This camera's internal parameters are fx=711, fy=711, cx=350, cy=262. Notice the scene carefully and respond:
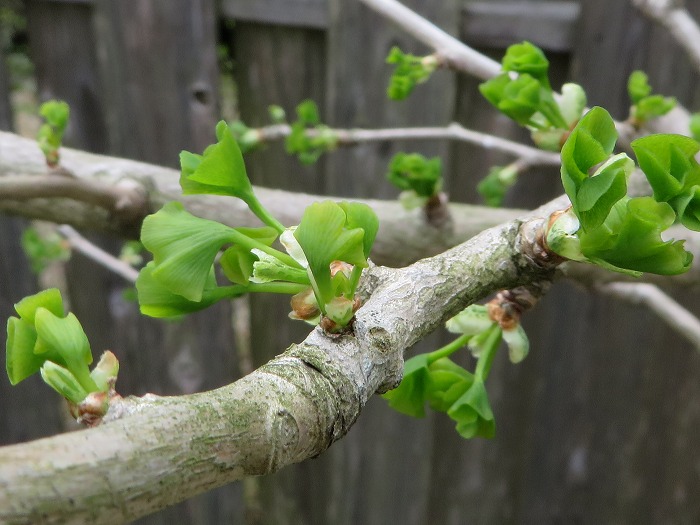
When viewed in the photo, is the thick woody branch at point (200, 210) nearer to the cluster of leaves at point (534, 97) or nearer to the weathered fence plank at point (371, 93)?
Result: the cluster of leaves at point (534, 97)

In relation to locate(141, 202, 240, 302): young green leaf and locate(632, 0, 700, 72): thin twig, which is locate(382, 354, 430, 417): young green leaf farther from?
locate(632, 0, 700, 72): thin twig

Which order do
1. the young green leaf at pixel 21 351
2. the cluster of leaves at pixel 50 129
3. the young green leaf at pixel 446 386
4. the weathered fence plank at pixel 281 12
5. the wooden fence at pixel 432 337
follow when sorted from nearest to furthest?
1. the young green leaf at pixel 21 351
2. the young green leaf at pixel 446 386
3. the cluster of leaves at pixel 50 129
4. the wooden fence at pixel 432 337
5. the weathered fence plank at pixel 281 12

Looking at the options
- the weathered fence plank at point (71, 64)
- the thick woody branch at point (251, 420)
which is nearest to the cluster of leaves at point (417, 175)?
the thick woody branch at point (251, 420)

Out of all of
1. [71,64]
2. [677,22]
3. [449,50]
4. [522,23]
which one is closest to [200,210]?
[449,50]

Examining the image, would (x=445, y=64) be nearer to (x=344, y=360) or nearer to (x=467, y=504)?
(x=344, y=360)

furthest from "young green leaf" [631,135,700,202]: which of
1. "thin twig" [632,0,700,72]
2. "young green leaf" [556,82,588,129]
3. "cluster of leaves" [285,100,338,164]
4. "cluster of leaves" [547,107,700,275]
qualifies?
"cluster of leaves" [285,100,338,164]

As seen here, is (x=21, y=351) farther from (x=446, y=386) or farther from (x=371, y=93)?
(x=371, y=93)
